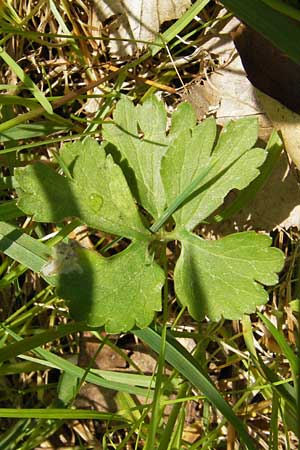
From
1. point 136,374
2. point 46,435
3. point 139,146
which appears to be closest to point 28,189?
point 139,146

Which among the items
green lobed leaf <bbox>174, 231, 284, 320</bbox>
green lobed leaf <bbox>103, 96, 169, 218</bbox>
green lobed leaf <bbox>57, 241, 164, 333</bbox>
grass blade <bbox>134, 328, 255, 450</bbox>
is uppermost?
green lobed leaf <bbox>103, 96, 169, 218</bbox>

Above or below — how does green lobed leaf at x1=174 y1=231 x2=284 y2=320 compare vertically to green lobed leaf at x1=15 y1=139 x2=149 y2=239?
below

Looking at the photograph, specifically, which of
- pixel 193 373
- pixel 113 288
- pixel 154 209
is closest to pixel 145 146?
pixel 154 209

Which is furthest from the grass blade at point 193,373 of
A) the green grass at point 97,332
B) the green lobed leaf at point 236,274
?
the green lobed leaf at point 236,274

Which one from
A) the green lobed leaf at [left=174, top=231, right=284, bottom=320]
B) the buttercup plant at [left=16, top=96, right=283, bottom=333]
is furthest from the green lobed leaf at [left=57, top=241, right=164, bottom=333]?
the green lobed leaf at [left=174, top=231, right=284, bottom=320]

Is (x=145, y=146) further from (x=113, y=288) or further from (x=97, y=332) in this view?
(x=97, y=332)

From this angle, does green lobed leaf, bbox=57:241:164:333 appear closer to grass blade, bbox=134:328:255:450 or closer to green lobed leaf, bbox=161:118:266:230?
grass blade, bbox=134:328:255:450

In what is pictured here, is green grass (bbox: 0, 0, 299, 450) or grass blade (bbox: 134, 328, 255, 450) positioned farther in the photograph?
green grass (bbox: 0, 0, 299, 450)
